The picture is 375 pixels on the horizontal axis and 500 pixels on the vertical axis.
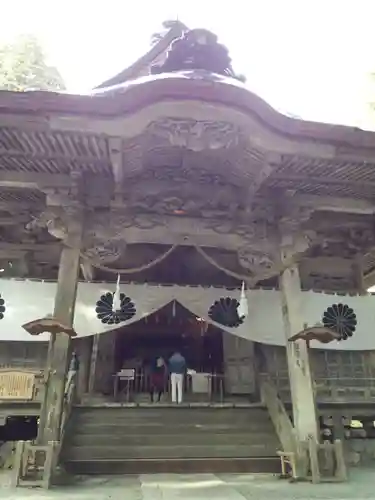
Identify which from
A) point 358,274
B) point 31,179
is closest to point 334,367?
point 358,274

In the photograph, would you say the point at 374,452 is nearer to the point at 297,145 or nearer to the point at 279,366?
the point at 279,366

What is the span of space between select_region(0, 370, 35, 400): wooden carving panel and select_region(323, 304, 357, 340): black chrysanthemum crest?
661 centimetres

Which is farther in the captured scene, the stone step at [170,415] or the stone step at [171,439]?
the stone step at [170,415]

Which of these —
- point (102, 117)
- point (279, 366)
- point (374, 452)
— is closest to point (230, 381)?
point (279, 366)

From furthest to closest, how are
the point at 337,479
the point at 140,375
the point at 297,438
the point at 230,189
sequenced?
the point at 140,375 → the point at 230,189 → the point at 297,438 → the point at 337,479

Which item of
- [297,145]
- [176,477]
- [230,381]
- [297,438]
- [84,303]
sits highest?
[297,145]

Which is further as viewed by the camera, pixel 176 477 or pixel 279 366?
pixel 279 366

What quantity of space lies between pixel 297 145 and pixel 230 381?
257 inches

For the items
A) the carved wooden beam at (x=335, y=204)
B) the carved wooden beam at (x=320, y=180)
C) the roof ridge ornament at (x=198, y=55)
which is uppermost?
the roof ridge ornament at (x=198, y=55)

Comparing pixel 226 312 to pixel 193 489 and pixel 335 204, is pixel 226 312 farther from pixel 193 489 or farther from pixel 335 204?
pixel 193 489

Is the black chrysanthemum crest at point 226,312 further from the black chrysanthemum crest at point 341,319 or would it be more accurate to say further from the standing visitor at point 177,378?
the black chrysanthemum crest at point 341,319

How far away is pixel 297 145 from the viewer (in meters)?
6.18

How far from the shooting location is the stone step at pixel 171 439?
7188 millimetres

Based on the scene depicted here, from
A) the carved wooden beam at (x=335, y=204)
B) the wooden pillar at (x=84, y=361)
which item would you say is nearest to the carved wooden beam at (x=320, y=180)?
the carved wooden beam at (x=335, y=204)
